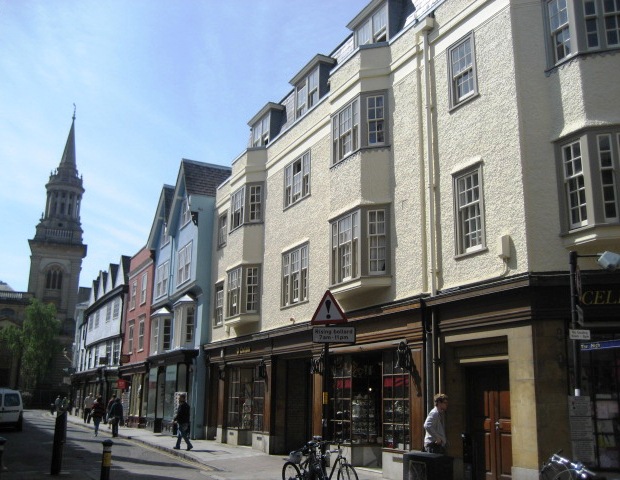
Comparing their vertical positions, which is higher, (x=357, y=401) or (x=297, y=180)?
(x=297, y=180)

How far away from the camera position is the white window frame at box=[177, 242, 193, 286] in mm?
30391

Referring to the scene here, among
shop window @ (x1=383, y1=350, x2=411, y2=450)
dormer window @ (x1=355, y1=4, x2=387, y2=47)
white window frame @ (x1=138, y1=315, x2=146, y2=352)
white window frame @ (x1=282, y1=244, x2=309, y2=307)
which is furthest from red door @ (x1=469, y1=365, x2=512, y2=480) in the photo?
white window frame @ (x1=138, y1=315, x2=146, y2=352)

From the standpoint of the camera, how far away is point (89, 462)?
17734 mm

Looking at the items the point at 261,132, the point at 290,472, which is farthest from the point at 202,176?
the point at 290,472

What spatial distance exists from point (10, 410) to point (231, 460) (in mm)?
15073

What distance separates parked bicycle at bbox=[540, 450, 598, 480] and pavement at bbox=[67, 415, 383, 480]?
6155mm

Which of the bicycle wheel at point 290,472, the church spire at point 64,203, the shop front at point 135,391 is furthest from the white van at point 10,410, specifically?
the church spire at point 64,203

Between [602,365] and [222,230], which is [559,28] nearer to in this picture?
[602,365]

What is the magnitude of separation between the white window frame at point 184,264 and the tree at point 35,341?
51312 millimetres

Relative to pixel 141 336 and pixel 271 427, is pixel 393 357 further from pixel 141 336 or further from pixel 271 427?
pixel 141 336

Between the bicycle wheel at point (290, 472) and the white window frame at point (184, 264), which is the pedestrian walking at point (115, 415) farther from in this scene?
the bicycle wheel at point (290, 472)

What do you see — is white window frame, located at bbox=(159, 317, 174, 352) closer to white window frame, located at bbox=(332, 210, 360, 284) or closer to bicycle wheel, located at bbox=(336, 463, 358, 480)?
white window frame, located at bbox=(332, 210, 360, 284)

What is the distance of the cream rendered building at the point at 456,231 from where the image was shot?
1157 centimetres

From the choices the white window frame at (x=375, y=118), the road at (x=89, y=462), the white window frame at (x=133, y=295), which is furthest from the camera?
the white window frame at (x=133, y=295)
